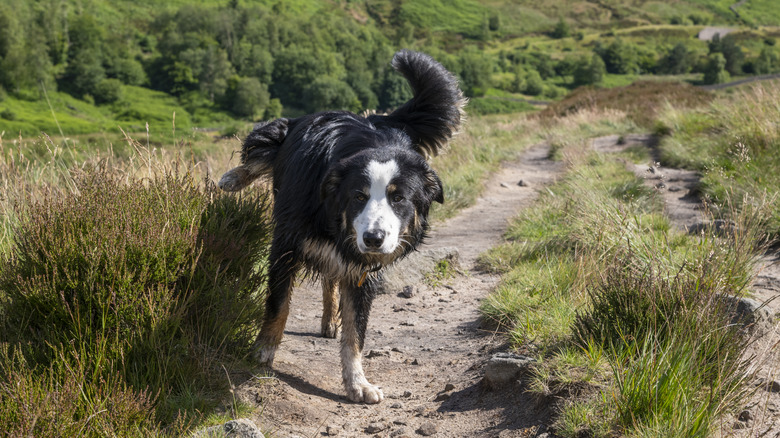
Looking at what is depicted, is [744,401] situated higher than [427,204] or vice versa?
[427,204]

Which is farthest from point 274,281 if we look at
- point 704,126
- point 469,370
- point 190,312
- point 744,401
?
point 704,126

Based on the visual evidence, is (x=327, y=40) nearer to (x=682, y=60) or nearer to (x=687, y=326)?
(x=682, y=60)

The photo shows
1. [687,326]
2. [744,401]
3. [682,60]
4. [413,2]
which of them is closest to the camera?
[744,401]

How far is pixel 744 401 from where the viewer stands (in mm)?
2469

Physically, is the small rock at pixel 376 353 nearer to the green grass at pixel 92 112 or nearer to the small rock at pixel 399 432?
the small rock at pixel 399 432

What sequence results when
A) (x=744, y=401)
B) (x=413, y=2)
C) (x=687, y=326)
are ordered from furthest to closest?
(x=413, y=2) → (x=687, y=326) → (x=744, y=401)

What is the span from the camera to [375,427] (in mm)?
3100

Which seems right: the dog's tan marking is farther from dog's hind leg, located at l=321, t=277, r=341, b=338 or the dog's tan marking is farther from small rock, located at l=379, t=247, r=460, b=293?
small rock, located at l=379, t=247, r=460, b=293

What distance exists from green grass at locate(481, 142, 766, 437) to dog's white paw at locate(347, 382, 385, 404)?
88cm

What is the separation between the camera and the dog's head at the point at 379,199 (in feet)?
9.82

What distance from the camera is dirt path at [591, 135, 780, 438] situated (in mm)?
2445

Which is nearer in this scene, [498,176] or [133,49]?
[498,176]

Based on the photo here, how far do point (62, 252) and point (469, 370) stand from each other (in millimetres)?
2284

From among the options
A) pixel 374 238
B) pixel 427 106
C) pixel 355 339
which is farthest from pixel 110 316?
pixel 427 106
